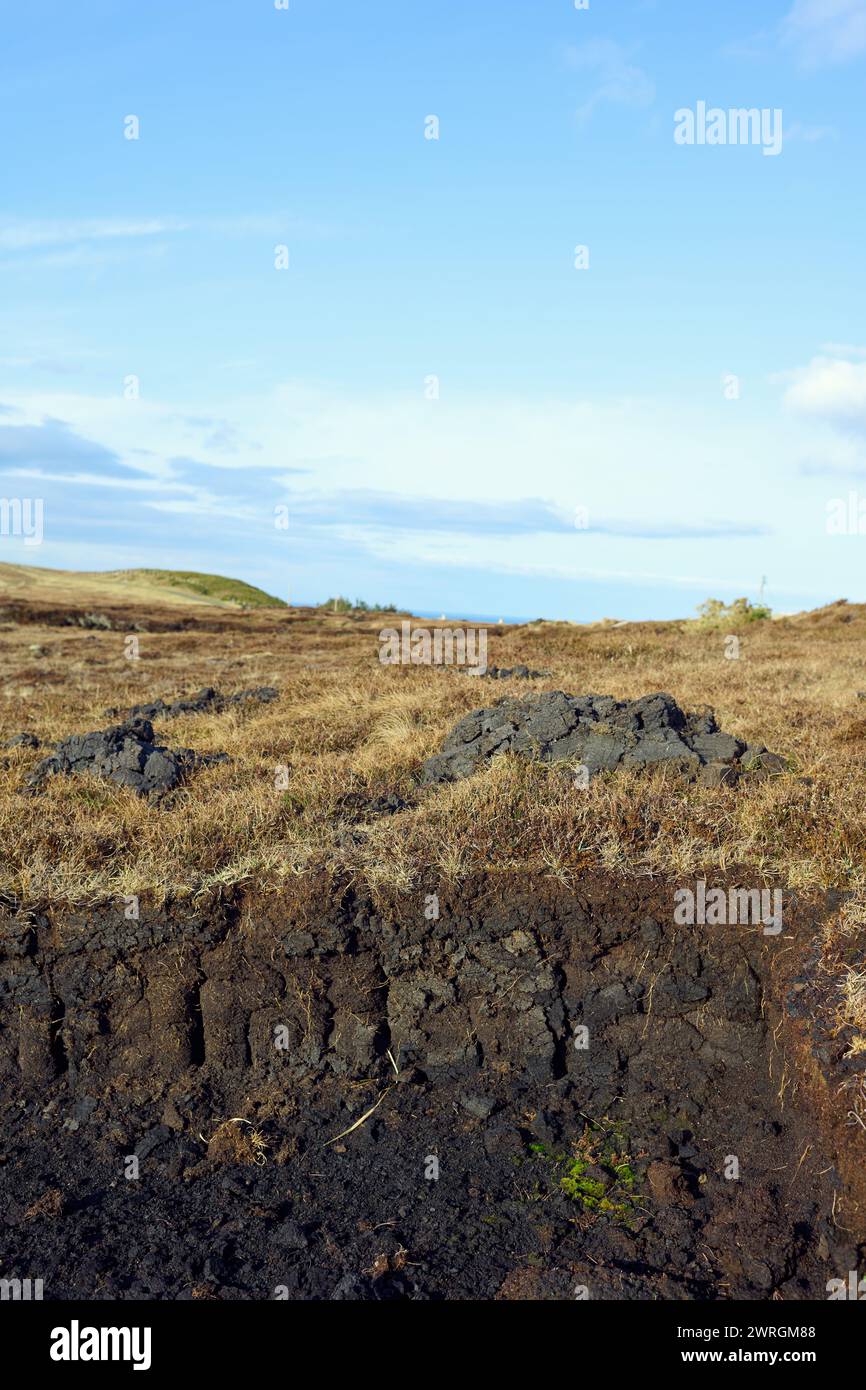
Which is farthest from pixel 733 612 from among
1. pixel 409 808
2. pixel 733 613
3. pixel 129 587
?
pixel 129 587

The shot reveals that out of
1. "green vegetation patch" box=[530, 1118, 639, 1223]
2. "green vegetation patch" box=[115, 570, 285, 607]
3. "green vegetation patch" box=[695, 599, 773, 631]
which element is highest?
"green vegetation patch" box=[115, 570, 285, 607]

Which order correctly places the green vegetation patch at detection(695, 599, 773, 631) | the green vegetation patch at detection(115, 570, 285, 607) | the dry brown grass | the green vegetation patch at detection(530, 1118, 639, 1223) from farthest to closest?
the green vegetation patch at detection(115, 570, 285, 607)
the green vegetation patch at detection(695, 599, 773, 631)
the dry brown grass
the green vegetation patch at detection(530, 1118, 639, 1223)

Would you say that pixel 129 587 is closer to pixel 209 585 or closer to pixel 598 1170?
pixel 209 585

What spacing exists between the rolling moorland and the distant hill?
4264 centimetres

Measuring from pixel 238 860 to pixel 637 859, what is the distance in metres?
2.91

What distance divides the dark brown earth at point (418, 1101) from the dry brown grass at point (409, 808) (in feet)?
1.08

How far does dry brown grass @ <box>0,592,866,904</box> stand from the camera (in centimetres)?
692

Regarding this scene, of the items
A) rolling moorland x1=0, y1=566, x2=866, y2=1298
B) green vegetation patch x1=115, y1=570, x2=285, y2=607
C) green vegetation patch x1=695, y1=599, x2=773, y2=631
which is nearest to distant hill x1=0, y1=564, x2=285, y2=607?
green vegetation patch x1=115, y1=570, x2=285, y2=607

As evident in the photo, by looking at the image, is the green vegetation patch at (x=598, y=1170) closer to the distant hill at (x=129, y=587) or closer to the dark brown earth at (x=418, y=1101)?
the dark brown earth at (x=418, y=1101)

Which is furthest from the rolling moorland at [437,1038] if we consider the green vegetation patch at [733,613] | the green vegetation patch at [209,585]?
the green vegetation patch at [209,585]

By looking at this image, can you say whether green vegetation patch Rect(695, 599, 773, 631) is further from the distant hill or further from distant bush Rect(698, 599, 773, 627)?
the distant hill

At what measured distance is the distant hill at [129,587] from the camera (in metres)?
52.7

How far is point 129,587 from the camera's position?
2527 inches

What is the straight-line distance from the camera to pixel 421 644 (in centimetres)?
2292
